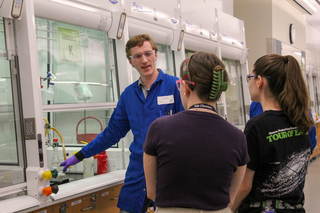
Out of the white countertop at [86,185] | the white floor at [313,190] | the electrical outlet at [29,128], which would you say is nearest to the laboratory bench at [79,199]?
the white countertop at [86,185]

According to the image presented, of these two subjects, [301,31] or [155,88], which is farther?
[301,31]

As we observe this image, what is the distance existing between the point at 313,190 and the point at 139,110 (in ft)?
13.6

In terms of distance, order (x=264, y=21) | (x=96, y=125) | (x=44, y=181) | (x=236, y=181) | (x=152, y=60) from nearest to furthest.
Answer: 1. (x=236, y=181)
2. (x=44, y=181)
3. (x=152, y=60)
4. (x=96, y=125)
5. (x=264, y=21)

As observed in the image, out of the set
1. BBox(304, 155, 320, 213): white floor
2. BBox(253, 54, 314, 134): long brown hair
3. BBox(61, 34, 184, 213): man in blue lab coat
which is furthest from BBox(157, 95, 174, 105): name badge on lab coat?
BBox(304, 155, 320, 213): white floor

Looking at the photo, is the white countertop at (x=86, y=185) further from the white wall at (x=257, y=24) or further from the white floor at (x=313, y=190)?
the white wall at (x=257, y=24)

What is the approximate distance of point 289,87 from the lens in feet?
4.34

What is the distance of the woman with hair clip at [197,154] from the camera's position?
3.19 feet

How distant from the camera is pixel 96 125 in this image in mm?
2736

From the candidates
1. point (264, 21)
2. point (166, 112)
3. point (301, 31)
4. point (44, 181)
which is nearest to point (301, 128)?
point (166, 112)

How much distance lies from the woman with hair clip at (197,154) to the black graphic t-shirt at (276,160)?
0.27m

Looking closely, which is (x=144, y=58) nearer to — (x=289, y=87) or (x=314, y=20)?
(x=289, y=87)

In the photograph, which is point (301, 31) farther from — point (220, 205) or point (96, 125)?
point (220, 205)

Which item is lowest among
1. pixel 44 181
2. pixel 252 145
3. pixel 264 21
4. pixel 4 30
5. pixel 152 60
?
pixel 44 181

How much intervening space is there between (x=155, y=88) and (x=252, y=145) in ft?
2.51
